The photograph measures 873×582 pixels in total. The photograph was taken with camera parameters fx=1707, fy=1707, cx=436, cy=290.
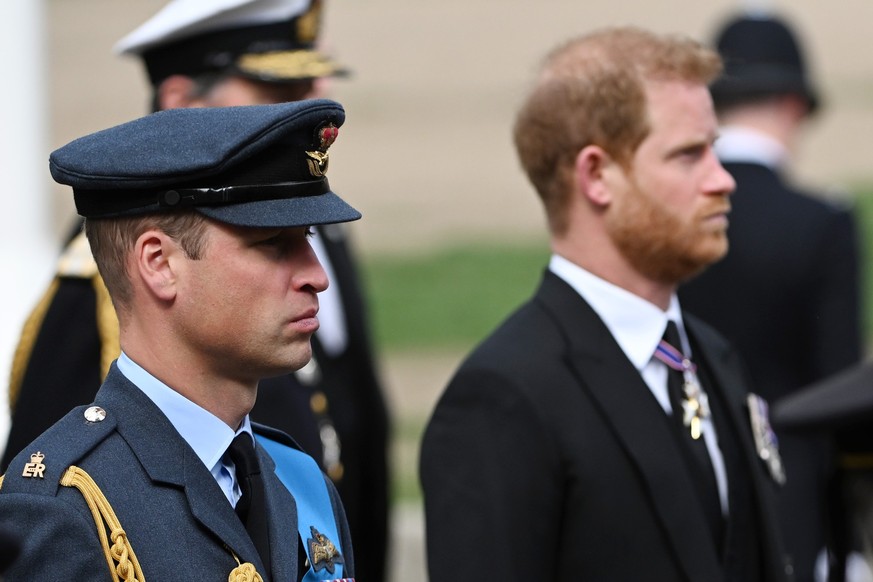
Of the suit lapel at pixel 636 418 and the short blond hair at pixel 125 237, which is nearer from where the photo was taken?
the short blond hair at pixel 125 237

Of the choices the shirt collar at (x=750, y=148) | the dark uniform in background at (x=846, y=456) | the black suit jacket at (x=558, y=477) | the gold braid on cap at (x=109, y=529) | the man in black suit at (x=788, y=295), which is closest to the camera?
the gold braid on cap at (x=109, y=529)

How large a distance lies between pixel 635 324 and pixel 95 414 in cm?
143

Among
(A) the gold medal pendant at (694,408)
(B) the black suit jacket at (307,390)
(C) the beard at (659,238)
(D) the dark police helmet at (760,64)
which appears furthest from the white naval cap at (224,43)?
(D) the dark police helmet at (760,64)

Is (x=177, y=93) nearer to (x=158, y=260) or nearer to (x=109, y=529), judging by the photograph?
(x=158, y=260)

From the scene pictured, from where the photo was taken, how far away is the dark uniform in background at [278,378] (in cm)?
354

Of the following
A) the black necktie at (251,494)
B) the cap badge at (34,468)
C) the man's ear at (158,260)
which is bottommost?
the black necktie at (251,494)

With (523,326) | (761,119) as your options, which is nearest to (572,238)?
(523,326)

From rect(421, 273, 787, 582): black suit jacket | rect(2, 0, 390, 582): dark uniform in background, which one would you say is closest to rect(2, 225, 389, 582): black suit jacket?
rect(2, 0, 390, 582): dark uniform in background

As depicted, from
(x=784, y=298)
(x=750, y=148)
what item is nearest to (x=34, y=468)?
(x=784, y=298)

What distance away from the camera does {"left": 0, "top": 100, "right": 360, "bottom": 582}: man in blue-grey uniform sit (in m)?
2.43

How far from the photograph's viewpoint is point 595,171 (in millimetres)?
3654

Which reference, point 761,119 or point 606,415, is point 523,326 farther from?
point 761,119

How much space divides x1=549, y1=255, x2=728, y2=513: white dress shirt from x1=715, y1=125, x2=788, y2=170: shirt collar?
2.08 metres

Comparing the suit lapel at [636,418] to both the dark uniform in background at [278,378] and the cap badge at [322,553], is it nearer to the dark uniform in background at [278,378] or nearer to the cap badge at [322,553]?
the dark uniform in background at [278,378]
